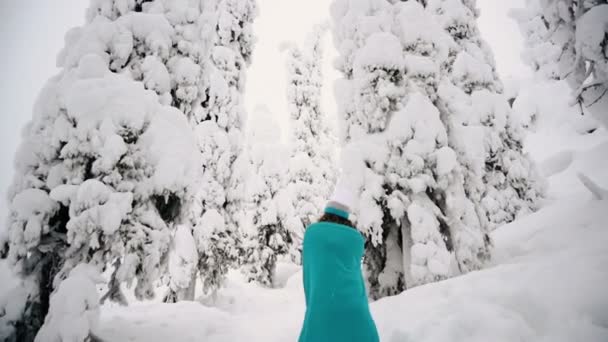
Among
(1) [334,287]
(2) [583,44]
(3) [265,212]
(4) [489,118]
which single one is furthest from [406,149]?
(3) [265,212]

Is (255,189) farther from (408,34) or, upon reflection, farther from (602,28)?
(602,28)

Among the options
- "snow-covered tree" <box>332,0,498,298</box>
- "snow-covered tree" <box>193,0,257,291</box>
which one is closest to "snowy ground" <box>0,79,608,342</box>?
"snow-covered tree" <box>332,0,498,298</box>

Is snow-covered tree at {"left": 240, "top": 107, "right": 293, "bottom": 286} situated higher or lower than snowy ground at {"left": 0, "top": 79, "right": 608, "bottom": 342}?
higher

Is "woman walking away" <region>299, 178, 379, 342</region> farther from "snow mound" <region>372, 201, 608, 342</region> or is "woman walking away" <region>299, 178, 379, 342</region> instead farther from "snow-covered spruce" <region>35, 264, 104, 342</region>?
"snow-covered spruce" <region>35, 264, 104, 342</region>

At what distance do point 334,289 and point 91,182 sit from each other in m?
3.89

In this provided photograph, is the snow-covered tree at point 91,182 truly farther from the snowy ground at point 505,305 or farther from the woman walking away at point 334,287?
the woman walking away at point 334,287

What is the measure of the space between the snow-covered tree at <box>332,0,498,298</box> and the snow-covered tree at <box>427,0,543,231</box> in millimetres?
3213

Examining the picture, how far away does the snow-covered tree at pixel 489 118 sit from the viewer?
10273 millimetres

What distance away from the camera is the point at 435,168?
6488mm

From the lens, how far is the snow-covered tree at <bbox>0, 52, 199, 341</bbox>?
420 centimetres

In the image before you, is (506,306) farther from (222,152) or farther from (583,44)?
(222,152)

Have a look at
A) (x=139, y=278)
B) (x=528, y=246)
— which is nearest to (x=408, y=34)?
(x=528, y=246)

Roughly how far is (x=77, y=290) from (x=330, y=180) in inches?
592

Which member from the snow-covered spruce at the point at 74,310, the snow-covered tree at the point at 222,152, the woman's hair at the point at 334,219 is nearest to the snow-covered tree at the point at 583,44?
the woman's hair at the point at 334,219
